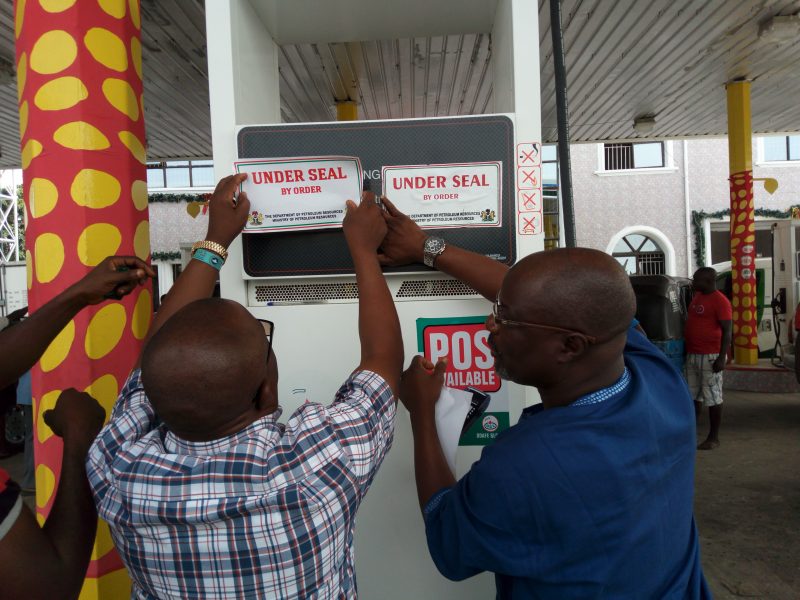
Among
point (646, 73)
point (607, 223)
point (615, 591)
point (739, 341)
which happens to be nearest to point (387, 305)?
point (615, 591)

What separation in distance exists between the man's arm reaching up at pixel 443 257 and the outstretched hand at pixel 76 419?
839 millimetres

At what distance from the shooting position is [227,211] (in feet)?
5.52

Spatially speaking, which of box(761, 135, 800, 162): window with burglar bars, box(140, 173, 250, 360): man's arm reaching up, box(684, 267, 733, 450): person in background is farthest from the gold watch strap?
box(761, 135, 800, 162): window with burglar bars

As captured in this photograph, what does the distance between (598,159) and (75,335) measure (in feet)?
55.8

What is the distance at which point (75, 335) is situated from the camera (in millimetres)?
2213

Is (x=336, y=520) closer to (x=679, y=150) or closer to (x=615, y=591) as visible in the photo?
(x=615, y=591)

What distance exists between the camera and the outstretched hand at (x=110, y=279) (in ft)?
4.51

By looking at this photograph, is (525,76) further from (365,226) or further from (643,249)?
→ (643,249)

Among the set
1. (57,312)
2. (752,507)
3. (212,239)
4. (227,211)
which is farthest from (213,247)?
(752,507)

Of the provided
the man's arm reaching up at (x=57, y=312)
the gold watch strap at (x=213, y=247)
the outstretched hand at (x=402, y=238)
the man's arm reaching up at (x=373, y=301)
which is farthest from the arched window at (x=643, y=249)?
the man's arm reaching up at (x=57, y=312)

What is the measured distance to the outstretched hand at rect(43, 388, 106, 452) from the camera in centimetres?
124

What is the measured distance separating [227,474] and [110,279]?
0.64m

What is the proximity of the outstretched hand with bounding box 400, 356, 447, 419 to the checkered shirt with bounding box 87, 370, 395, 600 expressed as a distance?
1.01 feet

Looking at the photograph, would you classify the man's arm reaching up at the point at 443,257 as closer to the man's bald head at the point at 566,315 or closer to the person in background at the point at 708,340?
the man's bald head at the point at 566,315
